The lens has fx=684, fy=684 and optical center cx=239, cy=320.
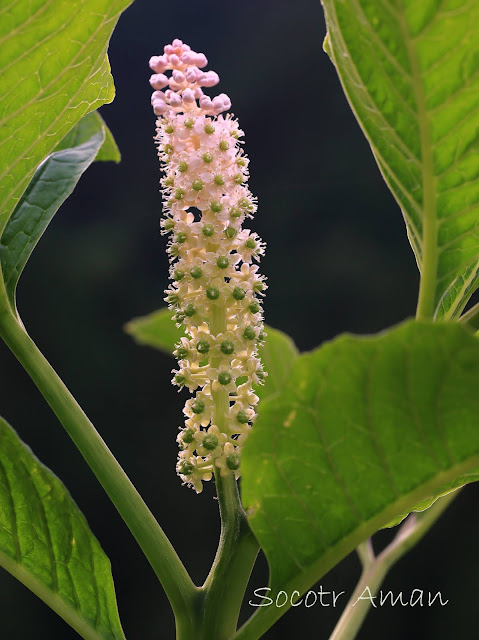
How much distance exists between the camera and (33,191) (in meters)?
0.40

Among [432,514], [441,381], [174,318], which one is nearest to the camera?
[441,381]

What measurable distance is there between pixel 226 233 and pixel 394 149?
9 centimetres

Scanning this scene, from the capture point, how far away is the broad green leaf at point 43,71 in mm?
269

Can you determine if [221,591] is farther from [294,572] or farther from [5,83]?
[5,83]

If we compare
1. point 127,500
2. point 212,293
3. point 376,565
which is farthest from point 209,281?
point 376,565

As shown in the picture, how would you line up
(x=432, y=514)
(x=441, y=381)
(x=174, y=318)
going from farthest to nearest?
(x=432, y=514) → (x=174, y=318) → (x=441, y=381)

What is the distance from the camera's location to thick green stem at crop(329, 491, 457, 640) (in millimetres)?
416

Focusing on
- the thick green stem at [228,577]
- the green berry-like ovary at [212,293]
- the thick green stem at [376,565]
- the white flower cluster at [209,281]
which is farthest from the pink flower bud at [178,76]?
the thick green stem at [376,565]

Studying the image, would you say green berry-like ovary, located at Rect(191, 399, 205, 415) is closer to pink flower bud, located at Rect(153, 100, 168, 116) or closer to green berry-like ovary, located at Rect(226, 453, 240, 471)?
green berry-like ovary, located at Rect(226, 453, 240, 471)

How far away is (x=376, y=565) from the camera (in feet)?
1.57

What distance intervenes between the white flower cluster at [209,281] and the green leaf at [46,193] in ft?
0.26

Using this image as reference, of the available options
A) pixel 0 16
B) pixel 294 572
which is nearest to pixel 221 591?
pixel 294 572

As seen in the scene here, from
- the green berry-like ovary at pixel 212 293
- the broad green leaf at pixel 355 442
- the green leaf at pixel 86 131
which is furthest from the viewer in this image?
the green leaf at pixel 86 131

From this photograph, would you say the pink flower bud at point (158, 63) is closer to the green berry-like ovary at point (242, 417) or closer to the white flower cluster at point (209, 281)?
the white flower cluster at point (209, 281)
